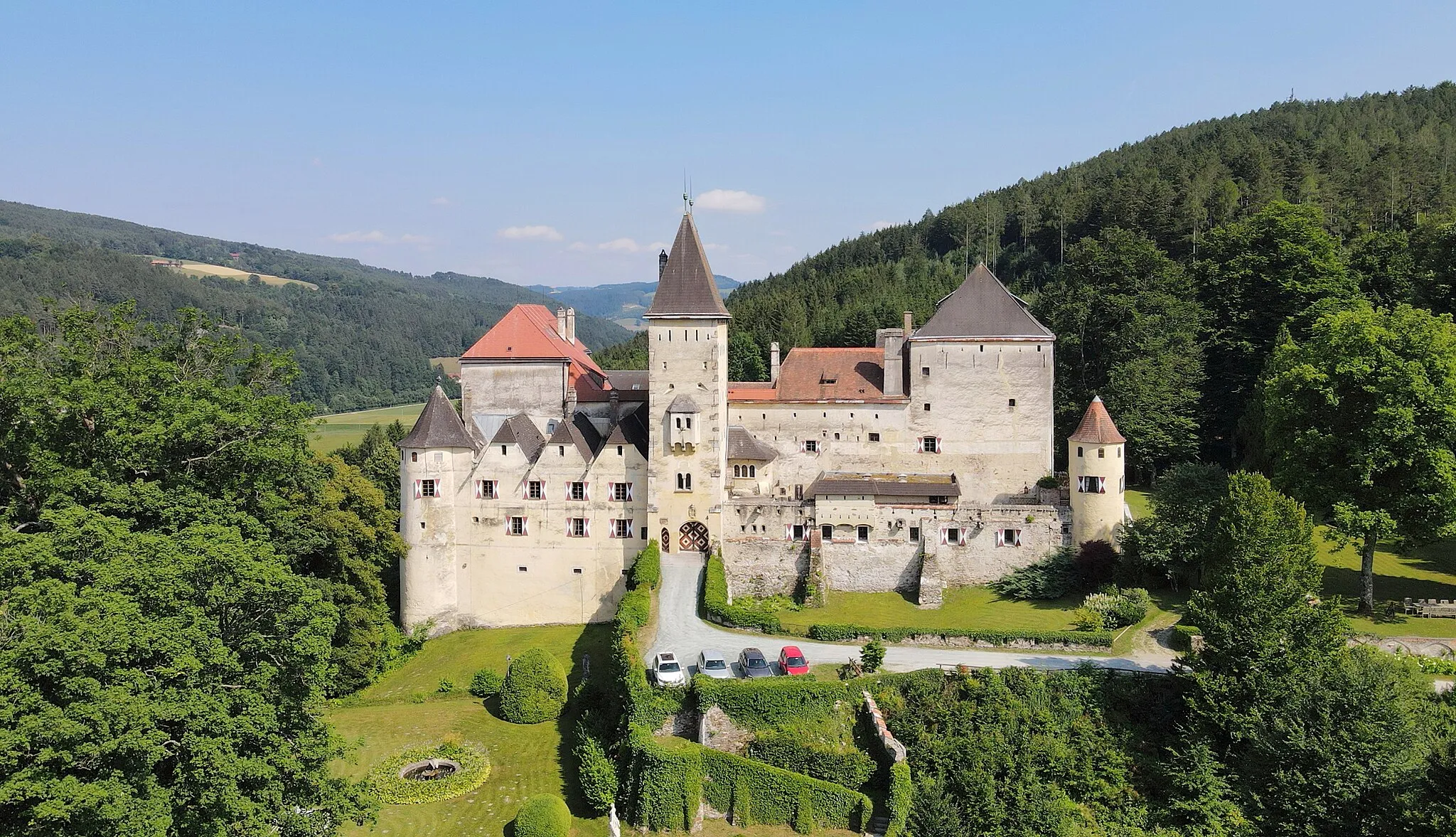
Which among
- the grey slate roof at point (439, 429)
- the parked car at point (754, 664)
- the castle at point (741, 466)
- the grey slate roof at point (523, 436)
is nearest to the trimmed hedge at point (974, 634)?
the parked car at point (754, 664)

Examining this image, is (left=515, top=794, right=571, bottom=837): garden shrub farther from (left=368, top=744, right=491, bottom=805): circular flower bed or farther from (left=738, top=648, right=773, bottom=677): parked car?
(left=738, top=648, right=773, bottom=677): parked car

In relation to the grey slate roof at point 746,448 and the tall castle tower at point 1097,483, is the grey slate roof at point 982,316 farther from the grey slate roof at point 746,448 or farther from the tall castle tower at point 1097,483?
the grey slate roof at point 746,448

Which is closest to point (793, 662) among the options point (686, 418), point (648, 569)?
point (648, 569)

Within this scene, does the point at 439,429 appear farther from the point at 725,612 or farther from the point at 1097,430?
the point at 1097,430

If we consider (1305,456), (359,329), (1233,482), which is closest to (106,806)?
(1233,482)

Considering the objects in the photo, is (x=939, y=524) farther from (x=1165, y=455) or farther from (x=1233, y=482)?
(x=1165, y=455)
